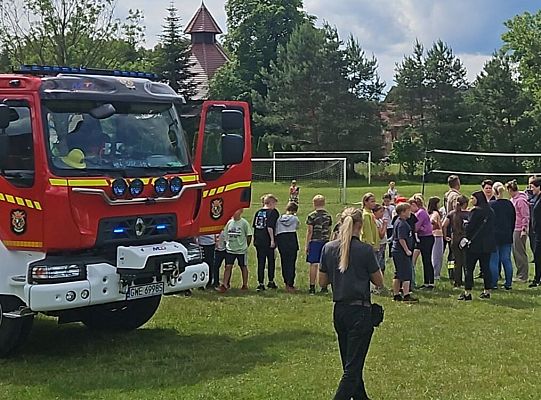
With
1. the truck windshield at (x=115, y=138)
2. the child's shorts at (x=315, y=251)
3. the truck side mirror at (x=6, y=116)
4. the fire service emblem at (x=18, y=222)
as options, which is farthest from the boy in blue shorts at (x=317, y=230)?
the truck side mirror at (x=6, y=116)

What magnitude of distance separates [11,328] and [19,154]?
1.97 meters

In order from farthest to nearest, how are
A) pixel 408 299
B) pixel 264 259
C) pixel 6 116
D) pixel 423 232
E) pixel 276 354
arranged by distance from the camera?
pixel 264 259 < pixel 423 232 < pixel 408 299 < pixel 276 354 < pixel 6 116

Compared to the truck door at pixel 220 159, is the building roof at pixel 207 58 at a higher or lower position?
higher

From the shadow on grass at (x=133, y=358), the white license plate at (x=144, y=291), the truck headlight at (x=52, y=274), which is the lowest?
the shadow on grass at (x=133, y=358)

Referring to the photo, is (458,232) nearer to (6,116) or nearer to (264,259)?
(264,259)

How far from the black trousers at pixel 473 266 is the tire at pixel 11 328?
276 inches

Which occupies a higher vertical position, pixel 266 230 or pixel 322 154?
pixel 322 154

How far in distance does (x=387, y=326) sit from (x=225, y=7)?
70023mm

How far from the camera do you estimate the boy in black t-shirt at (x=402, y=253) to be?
13.8 meters

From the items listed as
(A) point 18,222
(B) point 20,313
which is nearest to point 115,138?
(A) point 18,222

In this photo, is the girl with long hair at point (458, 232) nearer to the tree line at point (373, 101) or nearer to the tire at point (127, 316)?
the tire at point (127, 316)

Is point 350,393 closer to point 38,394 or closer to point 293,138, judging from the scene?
point 38,394

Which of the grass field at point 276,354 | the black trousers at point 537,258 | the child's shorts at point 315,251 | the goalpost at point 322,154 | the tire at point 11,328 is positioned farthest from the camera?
the goalpost at point 322,154

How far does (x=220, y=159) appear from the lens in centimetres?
1130
